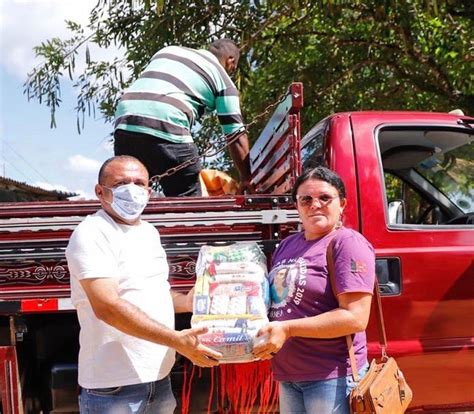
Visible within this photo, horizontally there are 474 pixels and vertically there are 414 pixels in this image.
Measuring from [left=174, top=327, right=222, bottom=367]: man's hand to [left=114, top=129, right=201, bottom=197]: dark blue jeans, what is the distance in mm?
1753

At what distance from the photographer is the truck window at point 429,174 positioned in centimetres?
350

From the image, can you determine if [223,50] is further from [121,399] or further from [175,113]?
[121,399]

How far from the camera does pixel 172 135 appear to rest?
3.68m

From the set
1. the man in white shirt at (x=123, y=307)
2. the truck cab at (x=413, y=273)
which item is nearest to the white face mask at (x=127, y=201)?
the man in white shirt at (x=123, y=307)

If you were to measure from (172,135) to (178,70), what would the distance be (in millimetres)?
401

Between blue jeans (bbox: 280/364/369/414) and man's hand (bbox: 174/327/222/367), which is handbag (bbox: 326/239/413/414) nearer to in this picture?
blue jeans (bbox: 280/364/369/414)

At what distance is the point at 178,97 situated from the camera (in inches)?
146

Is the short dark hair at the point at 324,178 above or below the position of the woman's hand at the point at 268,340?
above

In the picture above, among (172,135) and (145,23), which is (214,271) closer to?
(172,135)

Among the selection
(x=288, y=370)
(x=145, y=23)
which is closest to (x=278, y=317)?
(x=288, y=370)

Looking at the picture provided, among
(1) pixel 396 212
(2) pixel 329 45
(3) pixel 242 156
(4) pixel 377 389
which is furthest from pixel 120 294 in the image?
(2) pixel 329 45

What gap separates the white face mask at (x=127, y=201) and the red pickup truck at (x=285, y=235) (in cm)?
51

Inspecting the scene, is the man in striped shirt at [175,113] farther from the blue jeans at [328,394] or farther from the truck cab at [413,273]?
the blue jeans at [328,394]

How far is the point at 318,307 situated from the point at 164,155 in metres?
1.75
